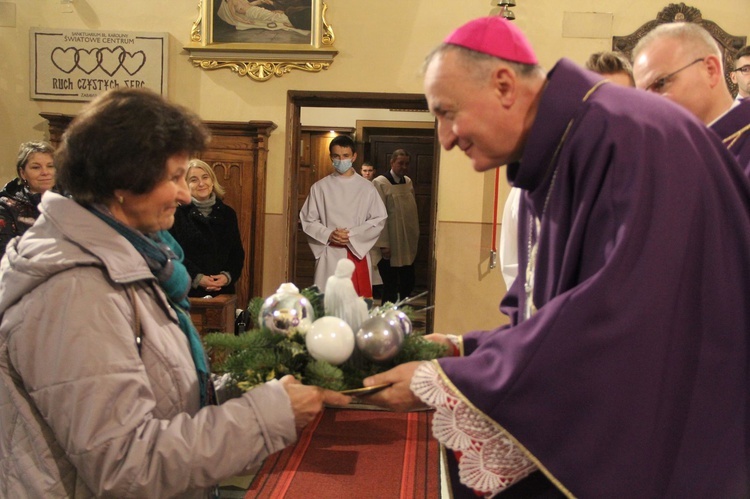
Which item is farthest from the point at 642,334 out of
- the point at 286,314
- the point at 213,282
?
the point at 213,282

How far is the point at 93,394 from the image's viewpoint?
4.01ft

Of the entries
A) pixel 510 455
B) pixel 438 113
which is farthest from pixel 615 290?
pixel 438 113

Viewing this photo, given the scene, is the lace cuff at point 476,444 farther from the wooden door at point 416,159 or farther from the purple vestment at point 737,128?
the wooden door at point 416,159

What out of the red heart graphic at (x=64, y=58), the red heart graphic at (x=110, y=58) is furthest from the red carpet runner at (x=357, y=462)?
the red heart graphic at (x=64, y=58)

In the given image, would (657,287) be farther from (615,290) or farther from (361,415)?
(361,415)

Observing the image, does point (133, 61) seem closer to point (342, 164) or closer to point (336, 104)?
point (336, 104)

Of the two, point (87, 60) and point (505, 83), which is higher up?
point (87, 60)

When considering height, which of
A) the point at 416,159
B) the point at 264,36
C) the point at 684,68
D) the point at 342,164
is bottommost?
the point at 342,164

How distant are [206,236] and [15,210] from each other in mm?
1124

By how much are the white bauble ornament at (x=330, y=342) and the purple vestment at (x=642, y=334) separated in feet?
0.99

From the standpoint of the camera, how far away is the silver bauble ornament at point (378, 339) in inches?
59.6

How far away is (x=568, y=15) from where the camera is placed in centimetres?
596

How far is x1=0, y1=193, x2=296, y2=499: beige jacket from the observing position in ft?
4.04

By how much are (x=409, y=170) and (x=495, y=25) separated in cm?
864
